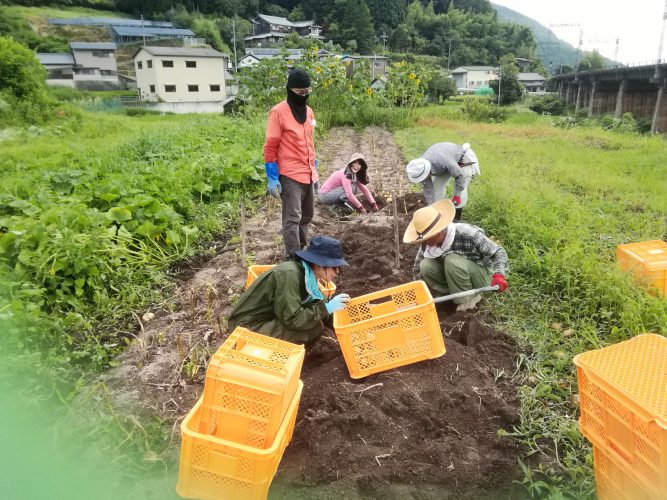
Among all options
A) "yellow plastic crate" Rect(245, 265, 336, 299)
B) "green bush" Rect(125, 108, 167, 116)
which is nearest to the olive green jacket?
"yellow plastic crate" Rect(245, 265, 336, 299)

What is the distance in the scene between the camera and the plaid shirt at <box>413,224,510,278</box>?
3.39 metres

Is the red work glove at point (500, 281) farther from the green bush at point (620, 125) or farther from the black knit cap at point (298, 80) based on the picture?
the green bush at point (620, 125)

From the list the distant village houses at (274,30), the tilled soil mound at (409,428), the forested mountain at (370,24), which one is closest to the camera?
the tilled soil mound at (409,428)

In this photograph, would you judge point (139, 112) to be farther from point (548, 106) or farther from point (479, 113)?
point (548, 106)

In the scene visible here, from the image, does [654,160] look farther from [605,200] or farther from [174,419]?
[174,419]

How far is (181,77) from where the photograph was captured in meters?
36.1

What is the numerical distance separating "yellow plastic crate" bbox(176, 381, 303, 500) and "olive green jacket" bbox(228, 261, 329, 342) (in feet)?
2.93

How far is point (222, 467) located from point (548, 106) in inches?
1685

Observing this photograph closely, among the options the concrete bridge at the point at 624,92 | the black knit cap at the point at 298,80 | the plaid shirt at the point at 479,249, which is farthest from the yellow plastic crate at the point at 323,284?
the concrete bridge at the point at 624,92

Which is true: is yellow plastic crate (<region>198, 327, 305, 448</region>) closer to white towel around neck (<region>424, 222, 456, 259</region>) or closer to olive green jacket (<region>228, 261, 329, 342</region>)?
olive green jacket (<region>228, 261, 329, 342</region>)

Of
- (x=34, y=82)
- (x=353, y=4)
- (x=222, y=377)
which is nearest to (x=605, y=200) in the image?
(x=222, y=377)

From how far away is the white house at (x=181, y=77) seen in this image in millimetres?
34938

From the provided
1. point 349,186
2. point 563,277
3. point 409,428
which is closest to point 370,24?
point 349,186

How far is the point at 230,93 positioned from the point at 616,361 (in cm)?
4207
